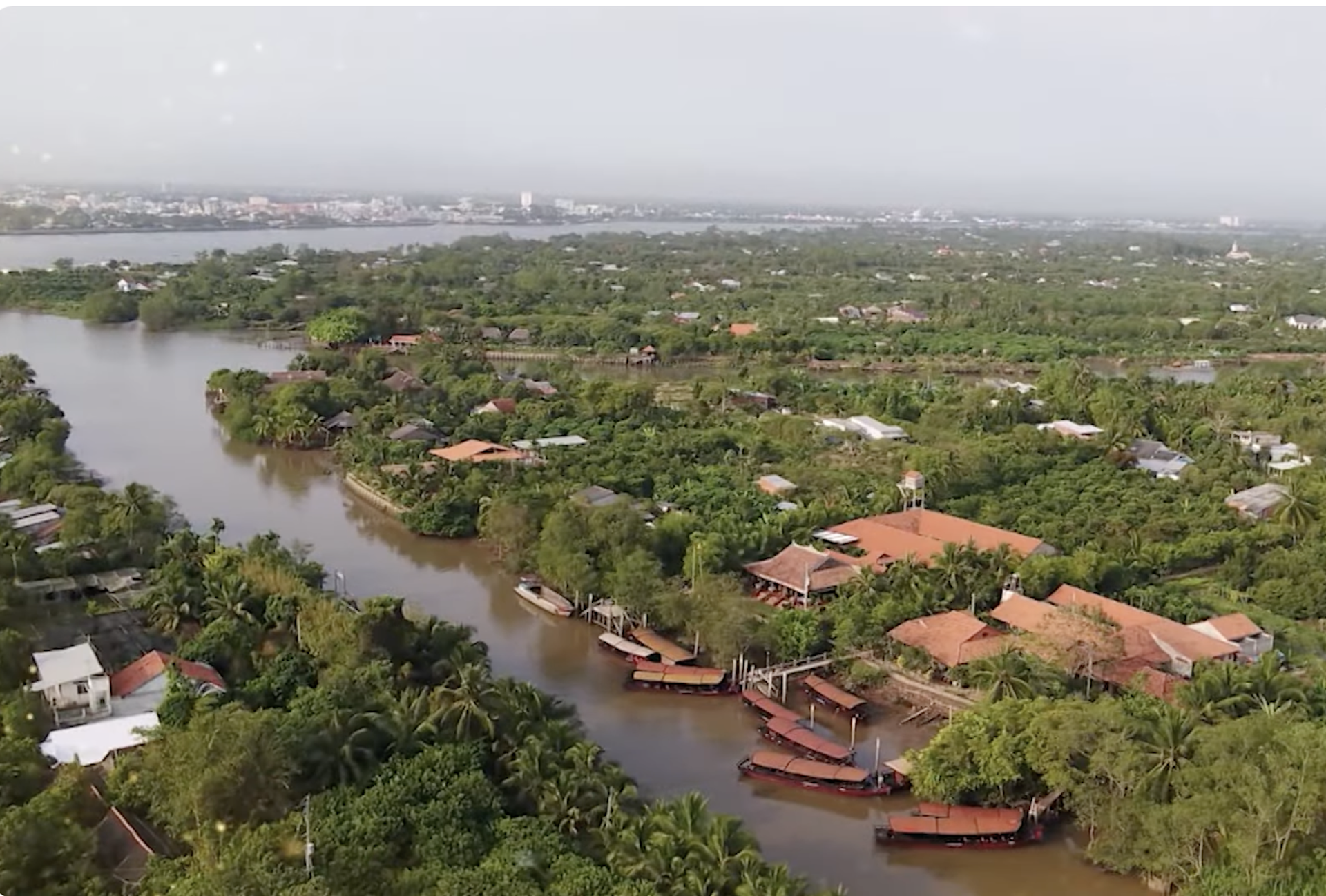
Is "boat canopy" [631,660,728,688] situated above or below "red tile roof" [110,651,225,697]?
below

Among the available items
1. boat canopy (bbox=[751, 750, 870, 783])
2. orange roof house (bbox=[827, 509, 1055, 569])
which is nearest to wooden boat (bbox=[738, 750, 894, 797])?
boat canopy (bbox=[751, 750, 870, 783])

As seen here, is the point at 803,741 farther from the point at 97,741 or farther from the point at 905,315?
the point at 905,315

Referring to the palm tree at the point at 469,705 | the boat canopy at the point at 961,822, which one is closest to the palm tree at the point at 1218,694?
the boat canopy at the point at 961,822

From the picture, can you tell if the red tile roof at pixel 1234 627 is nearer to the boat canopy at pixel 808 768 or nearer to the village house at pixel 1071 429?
the boat canopy at pixel 808 768

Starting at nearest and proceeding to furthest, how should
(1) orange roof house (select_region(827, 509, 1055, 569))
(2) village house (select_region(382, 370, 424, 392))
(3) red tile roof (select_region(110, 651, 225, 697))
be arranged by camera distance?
(3) red tile roof (select_region(110, 651, 225, 697))
(1) orange roof house (select_region(827, 509, 1055, 569))
(2) village house (select_region(382, 370, 424, 392))

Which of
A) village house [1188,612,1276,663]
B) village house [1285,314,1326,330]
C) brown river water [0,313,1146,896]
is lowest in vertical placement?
brown river water [0,313,1146,896]

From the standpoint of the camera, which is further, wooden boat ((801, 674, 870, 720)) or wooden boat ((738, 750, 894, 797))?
wooden boat ((801, 674, 870, 720))

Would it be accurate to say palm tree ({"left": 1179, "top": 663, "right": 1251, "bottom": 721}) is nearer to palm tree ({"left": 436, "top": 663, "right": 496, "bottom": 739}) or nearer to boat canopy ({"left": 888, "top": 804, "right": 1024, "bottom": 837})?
boat canopy ({"left": 888, "top": 804, "right": 1024, "bottom": 837})

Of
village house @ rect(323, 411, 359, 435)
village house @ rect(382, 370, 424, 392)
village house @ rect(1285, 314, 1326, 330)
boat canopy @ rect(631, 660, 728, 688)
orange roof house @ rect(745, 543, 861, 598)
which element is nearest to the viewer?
boat canopy @ rect(631, 660, 728, 688)
